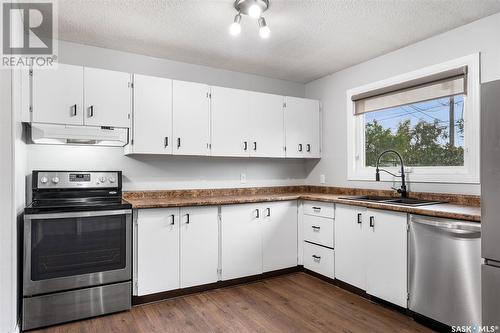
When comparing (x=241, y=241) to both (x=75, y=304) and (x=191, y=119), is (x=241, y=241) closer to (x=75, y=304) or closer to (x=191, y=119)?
(x=191, y=119)

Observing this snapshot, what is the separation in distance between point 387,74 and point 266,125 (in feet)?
4.71

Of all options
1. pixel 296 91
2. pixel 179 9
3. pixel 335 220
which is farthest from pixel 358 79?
pixel 179 9

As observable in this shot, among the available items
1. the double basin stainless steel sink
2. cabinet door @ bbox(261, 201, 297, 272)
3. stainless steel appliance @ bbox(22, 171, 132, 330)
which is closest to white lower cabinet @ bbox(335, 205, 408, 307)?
the double basin stainless steel sink

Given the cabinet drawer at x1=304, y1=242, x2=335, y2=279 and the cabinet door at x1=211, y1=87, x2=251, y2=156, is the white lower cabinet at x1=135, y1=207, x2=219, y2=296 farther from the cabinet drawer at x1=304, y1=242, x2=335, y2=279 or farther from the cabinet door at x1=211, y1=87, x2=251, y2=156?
the cabinet drawer at x1=304, y1=242, x2=335, y2=279

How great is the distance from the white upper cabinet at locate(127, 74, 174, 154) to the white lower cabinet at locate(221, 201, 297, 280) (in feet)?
3.06

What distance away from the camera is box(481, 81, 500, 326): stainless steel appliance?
184cm

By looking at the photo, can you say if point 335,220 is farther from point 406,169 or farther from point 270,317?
point 270,317

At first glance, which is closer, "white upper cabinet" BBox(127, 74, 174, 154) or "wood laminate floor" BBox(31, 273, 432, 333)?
"wood laminate floor" BBox(31, 273, 432, 333)

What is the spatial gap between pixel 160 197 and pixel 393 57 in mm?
2892

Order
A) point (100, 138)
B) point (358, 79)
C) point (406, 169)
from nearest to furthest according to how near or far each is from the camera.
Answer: point (100, 138)
point (406, 169)
point (358, 79)

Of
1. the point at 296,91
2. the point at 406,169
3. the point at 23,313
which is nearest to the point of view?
the point at 23,313

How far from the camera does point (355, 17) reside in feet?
8.52

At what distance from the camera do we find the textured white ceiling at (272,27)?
242 centimetres

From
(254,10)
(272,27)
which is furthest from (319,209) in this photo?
(254,10)
